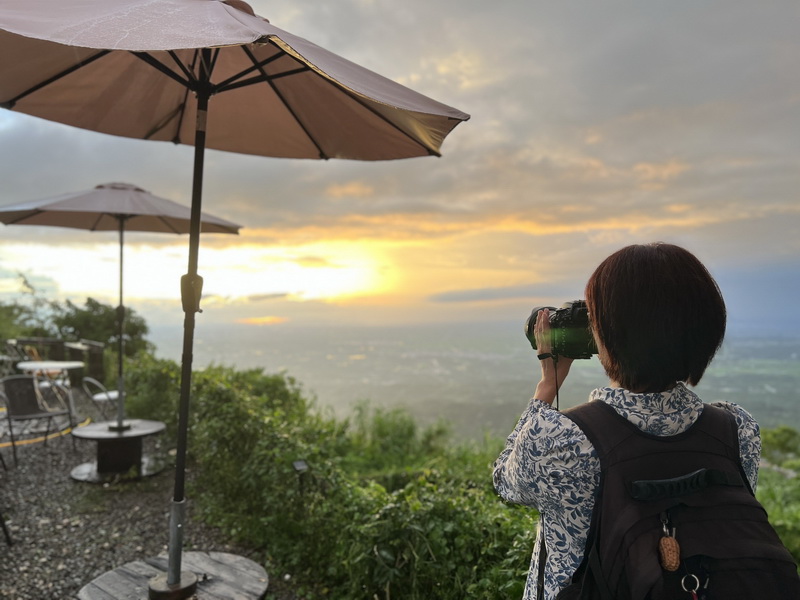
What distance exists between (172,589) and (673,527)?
2.19 m

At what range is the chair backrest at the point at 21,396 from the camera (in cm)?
559

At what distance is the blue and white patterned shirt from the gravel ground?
2.66 metres

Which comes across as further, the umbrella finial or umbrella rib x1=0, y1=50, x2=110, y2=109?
umbrella rib x1=0, y1=50, x2=110, y2=109

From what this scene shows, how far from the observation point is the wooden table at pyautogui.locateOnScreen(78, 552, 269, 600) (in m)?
2.37

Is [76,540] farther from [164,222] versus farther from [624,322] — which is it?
[624,322]

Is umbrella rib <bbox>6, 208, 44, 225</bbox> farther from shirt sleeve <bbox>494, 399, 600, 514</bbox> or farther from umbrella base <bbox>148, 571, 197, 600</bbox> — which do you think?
shirt sleeve <bbox>494, 399, 600, 514</bbox>

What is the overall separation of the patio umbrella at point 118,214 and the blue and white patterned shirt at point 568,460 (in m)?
3.78

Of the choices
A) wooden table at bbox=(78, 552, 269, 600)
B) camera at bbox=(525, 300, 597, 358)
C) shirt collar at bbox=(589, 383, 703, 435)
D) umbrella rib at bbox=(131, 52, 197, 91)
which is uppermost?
umbrella rib at bbox=(131, 52, 197, 91)

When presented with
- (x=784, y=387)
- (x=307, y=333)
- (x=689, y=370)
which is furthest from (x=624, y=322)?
(x=784, y=387)

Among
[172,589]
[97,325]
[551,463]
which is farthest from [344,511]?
[97,325]

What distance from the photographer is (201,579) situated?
2543mm

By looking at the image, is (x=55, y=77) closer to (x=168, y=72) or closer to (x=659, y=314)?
(x=168, y=72)

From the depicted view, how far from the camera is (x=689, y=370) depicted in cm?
125

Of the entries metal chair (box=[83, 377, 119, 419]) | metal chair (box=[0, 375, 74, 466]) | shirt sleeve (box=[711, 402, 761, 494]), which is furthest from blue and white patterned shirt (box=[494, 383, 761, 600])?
metal chair (box=[83, 377, 119, 419])
